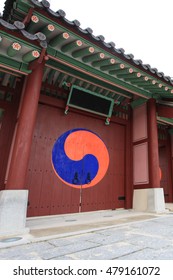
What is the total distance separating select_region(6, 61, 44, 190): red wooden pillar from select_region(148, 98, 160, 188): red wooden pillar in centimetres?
386

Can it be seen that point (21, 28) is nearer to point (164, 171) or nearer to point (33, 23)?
point (33, 23)

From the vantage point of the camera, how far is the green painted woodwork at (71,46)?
4047mm

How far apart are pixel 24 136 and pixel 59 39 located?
2306mm

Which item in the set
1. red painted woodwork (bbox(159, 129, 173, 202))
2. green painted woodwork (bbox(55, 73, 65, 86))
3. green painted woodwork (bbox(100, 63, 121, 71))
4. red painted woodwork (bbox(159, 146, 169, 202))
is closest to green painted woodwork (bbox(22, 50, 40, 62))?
green painted woodwork (bbox(55, 73, 65, 86))

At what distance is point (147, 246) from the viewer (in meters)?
2.13

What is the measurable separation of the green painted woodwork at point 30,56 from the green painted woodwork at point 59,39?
75cm

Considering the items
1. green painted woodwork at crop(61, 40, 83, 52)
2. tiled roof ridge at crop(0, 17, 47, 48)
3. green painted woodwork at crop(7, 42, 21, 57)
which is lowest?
green painted woodwork at crop(7, 42, 21, 57)

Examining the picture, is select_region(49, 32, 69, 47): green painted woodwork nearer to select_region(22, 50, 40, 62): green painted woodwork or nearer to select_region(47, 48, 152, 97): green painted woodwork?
select_region(47, 48, 152, 97): green painted woodwork

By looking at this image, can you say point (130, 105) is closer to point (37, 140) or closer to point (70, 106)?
point (70, 106)

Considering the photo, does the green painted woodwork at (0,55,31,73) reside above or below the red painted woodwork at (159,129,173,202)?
above

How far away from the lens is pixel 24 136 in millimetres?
3496

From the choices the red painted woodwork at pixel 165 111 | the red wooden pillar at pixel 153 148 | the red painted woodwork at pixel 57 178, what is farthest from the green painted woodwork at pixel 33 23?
the red painted woodwork at pixel 165 111

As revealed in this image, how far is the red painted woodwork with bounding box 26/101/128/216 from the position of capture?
15.1ft

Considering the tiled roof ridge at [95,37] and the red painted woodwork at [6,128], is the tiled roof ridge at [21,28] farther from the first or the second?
the red painted woodwork at [6,128]
